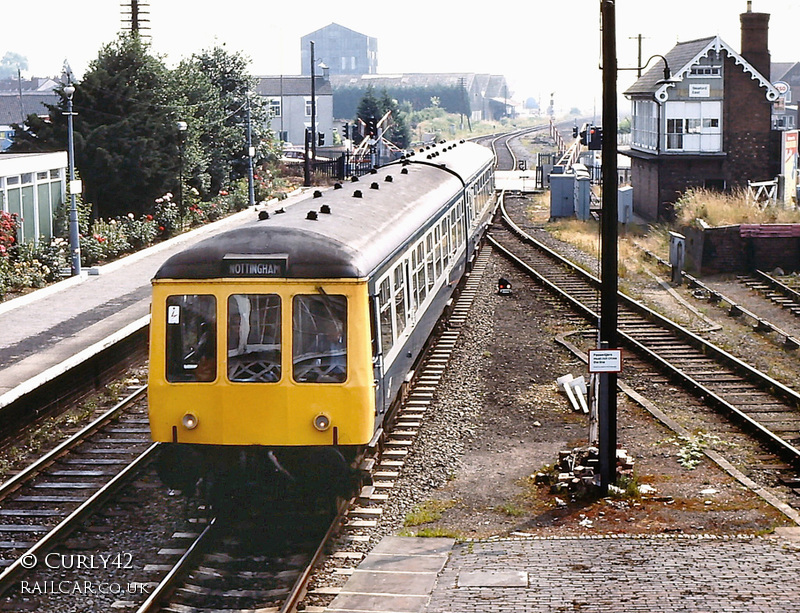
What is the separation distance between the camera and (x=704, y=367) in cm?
1773

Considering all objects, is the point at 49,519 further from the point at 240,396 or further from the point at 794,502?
the point at 794,502

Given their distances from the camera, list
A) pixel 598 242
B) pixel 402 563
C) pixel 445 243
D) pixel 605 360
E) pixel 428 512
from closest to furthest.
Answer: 1. pixel 402 563
2. pixel 428 512
3. pixel 605 360
4. pixel 445 243
5. pixel 598 242

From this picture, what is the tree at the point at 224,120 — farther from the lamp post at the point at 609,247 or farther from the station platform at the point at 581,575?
the station platform at the point at 581,575

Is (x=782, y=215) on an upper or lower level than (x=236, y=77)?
lower

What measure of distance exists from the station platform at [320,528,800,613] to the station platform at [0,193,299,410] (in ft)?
21.7

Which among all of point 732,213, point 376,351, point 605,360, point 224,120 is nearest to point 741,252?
point 732,213

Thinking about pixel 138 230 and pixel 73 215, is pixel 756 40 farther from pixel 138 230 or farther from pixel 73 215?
pixel 73 215

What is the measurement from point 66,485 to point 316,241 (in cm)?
431

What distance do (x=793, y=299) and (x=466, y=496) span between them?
47.1ft

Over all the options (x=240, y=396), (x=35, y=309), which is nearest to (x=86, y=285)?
(x=35, y=309)

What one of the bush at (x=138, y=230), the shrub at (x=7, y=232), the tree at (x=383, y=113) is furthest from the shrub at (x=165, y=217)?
the tree at (x=383, y=113)

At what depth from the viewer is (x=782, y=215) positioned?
29.1 m

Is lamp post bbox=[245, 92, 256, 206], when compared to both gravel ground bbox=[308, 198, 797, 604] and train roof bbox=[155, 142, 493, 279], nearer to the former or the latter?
gravel ground bbox=[308, 198, 797, 604]

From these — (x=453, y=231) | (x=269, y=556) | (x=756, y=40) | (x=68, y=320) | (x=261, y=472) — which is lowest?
(x=269, y=556)
